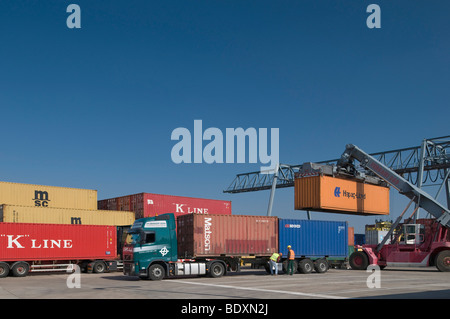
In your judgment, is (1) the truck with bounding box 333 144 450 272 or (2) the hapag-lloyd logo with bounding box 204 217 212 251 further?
(1) the truck with bounding box 333 144 450 272

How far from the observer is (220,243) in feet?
83.9

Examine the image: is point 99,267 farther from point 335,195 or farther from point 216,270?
point 335,195

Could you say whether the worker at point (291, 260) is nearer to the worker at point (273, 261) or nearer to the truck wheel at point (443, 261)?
the worker at point (273, 261)

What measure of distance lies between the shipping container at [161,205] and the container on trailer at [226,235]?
Result: 905 cm

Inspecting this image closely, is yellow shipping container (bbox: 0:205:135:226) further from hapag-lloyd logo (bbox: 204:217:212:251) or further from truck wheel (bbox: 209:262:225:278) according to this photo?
truck wheel (bbox: 209:262:225:278)

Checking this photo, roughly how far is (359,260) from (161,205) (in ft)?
50.3

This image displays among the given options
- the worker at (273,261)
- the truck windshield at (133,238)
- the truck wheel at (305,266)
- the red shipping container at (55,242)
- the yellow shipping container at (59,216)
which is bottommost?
the truck wheel at (305,266)

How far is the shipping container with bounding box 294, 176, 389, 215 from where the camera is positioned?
101 ft

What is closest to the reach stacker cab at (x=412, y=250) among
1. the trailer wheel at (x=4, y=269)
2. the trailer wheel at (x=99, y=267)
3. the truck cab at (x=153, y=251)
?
the truck cab at (x=153, y=251)

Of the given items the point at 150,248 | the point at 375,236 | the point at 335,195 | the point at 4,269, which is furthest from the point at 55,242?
the point at 375,236

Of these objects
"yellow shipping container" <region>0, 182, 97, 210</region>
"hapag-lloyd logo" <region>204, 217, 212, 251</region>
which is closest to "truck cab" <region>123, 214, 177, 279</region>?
"hapag-lloyd logo" <region>204, 217, 212, 251</region>

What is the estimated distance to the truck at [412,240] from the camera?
29.0m
